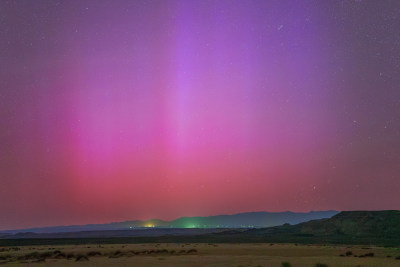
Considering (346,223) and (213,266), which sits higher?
(346,223)

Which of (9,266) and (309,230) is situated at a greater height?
(309,230)

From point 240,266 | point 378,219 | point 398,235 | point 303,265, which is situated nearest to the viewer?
point 240,266

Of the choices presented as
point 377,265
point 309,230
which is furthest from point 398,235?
point 377,265

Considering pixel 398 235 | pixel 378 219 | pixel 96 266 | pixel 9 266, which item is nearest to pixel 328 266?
pixel 96 266

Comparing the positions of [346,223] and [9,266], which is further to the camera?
[346,223]

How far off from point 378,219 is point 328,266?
10150cm

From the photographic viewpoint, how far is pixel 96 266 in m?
42.1

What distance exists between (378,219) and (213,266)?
105419 mm

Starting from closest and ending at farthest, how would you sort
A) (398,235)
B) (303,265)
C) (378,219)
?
(303,265), (398,235), (378,219)

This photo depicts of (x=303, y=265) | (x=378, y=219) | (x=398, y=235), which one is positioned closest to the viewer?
(x=303, y=265)

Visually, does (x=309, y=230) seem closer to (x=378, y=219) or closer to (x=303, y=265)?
(x=378, y=219)

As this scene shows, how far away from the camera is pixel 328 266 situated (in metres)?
38.2

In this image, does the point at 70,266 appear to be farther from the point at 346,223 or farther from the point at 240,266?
the point at 346,223

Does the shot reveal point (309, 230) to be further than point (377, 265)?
Yes
